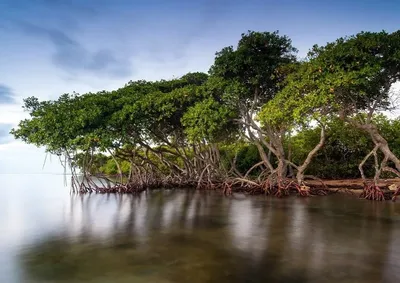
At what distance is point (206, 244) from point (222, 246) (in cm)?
32

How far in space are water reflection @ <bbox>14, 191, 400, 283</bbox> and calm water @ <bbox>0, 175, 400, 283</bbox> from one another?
15 mm

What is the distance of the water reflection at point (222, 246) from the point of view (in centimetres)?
458

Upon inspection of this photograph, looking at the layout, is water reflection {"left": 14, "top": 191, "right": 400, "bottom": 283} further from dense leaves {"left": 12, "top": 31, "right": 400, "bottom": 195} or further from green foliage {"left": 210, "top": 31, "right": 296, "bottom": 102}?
green foliage {"left": 210, "top": 31, "right": 296, "bottom": 102}

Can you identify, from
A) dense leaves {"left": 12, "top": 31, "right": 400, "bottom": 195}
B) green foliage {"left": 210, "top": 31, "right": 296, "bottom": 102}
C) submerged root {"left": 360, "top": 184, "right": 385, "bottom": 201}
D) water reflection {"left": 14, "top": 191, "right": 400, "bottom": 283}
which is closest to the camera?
water reflection {"left": 14, "top": 191, "right": 400, "bottom": 283}

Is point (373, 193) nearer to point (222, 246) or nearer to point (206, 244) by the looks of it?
point (222, 246)

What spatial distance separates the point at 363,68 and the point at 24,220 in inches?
454

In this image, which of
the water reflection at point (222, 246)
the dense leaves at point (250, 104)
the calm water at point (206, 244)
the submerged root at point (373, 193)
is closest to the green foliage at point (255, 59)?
the dense leaves at point (250, 104)

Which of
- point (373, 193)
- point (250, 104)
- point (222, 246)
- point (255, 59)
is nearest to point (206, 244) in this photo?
point (222, 246)

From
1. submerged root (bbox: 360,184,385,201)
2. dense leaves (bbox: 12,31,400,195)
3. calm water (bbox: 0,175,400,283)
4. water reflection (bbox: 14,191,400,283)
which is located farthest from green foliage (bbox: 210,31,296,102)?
water reflection (bbox: 14,191,400,283)

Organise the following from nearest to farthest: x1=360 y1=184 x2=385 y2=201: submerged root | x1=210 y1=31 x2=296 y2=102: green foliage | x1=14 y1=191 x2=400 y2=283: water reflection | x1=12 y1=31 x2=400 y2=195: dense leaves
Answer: x1=14 y1=191 x2=400 y2=283: water reflection < x1=12 y1=31 x2=400 y2=195: dense leaves < x1=360 y1=184 x2=385 y2=201: submerged root < x1=210 y1=31 x2=296 y2=102: green foliage

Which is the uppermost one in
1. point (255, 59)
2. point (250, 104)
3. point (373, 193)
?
point (255, 59)

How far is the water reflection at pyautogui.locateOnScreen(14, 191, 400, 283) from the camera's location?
15.0ft

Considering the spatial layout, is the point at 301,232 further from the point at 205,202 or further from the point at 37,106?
the point at 37,106

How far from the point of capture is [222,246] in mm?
6016
